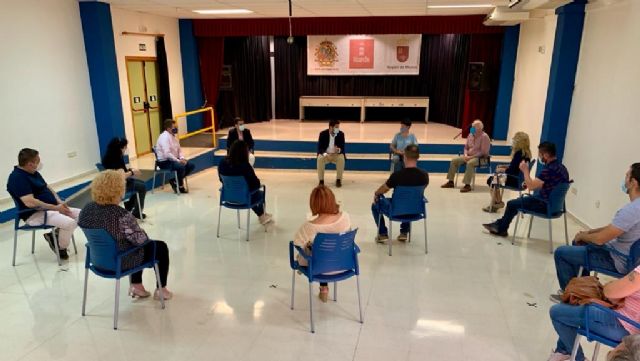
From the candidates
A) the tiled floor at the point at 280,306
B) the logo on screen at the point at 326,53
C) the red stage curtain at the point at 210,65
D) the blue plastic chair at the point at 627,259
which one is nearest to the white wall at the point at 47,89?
the tiled floor at the point at 280,306

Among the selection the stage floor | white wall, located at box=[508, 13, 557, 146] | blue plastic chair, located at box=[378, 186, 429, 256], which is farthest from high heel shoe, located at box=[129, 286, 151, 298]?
white wall, located at box=[508, 13, 557, 146]

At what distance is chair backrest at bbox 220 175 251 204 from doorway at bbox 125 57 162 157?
4494 mm

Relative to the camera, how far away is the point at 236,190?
4.90 meters

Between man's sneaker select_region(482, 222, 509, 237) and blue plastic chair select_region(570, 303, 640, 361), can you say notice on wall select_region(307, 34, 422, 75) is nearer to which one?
man's sneaker select_region(482, 222, 509, 237)

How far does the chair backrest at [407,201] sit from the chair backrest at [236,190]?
5.42 ft

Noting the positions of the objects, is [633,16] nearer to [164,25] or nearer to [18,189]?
[18,189]

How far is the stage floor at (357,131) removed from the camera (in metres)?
9.41

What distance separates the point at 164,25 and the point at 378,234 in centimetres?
718

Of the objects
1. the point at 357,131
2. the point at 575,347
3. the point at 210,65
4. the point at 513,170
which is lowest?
the point at 575,347

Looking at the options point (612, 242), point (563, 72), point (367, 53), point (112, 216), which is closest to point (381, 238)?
point (612, 242)

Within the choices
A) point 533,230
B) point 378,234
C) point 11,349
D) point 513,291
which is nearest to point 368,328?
point 513,291

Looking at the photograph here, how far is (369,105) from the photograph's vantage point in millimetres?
12055

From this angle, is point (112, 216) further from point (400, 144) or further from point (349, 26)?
point (349, 26)

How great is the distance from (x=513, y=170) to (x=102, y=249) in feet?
16.0
